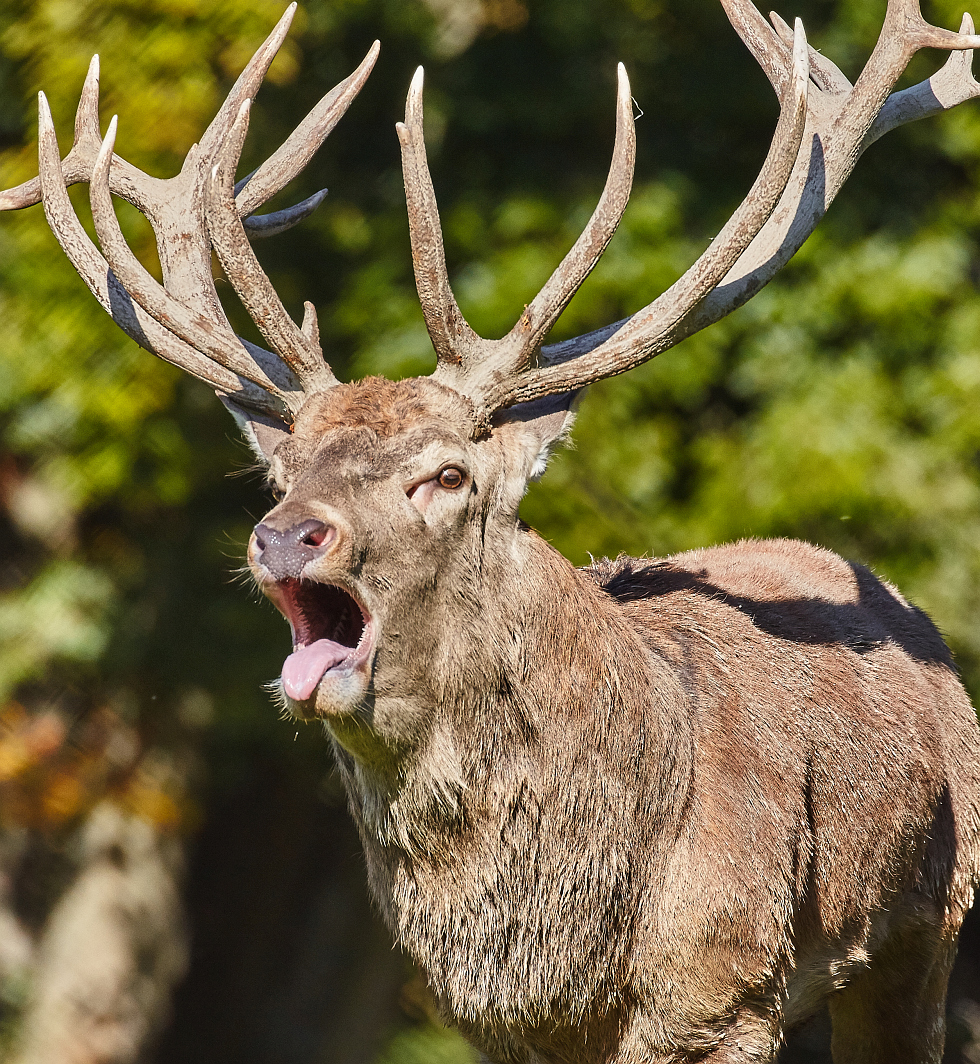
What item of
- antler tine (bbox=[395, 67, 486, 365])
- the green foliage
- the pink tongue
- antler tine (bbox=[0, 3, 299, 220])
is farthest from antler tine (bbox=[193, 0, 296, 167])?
the green foliage

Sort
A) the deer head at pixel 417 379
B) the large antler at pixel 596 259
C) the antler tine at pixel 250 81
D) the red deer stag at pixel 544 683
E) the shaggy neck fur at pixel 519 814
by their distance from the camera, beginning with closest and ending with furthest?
the deer head at pixel 417 379 → the red deer stag at pixel 544 683 → the shaggy neck fur at pixel 519 814 → the large antler at pixel 596 259 → the antler tine at pixel 250 81

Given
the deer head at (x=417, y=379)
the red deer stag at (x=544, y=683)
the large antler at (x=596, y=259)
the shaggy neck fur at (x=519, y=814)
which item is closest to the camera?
the deer head at (x=417, y=379)

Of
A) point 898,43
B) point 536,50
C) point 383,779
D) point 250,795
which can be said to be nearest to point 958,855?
point 383,779

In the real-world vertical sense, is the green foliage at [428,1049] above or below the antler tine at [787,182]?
below

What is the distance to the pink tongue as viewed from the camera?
9.92 feet

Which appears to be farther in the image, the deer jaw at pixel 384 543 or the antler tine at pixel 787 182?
the antler tine at pixel 787 182

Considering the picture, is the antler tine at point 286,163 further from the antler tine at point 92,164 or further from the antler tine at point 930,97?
Result: the antler tine at point 930,97

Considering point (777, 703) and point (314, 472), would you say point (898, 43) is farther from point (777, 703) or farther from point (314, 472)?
point (314, 472)

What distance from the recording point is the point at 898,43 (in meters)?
3.98

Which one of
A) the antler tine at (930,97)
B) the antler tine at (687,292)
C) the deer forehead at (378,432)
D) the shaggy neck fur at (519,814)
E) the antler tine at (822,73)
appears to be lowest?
the shaggy neck fur at (519,814)

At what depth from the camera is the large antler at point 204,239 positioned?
3.60 meters

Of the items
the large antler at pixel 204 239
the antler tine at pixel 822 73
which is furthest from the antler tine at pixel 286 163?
the antler tine at pixel 822 73

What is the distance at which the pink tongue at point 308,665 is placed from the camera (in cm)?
302

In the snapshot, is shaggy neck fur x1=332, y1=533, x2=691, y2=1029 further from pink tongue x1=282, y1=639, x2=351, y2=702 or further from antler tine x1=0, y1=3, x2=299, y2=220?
antler tine x1=0, y1=3, x2=299, y2=220
